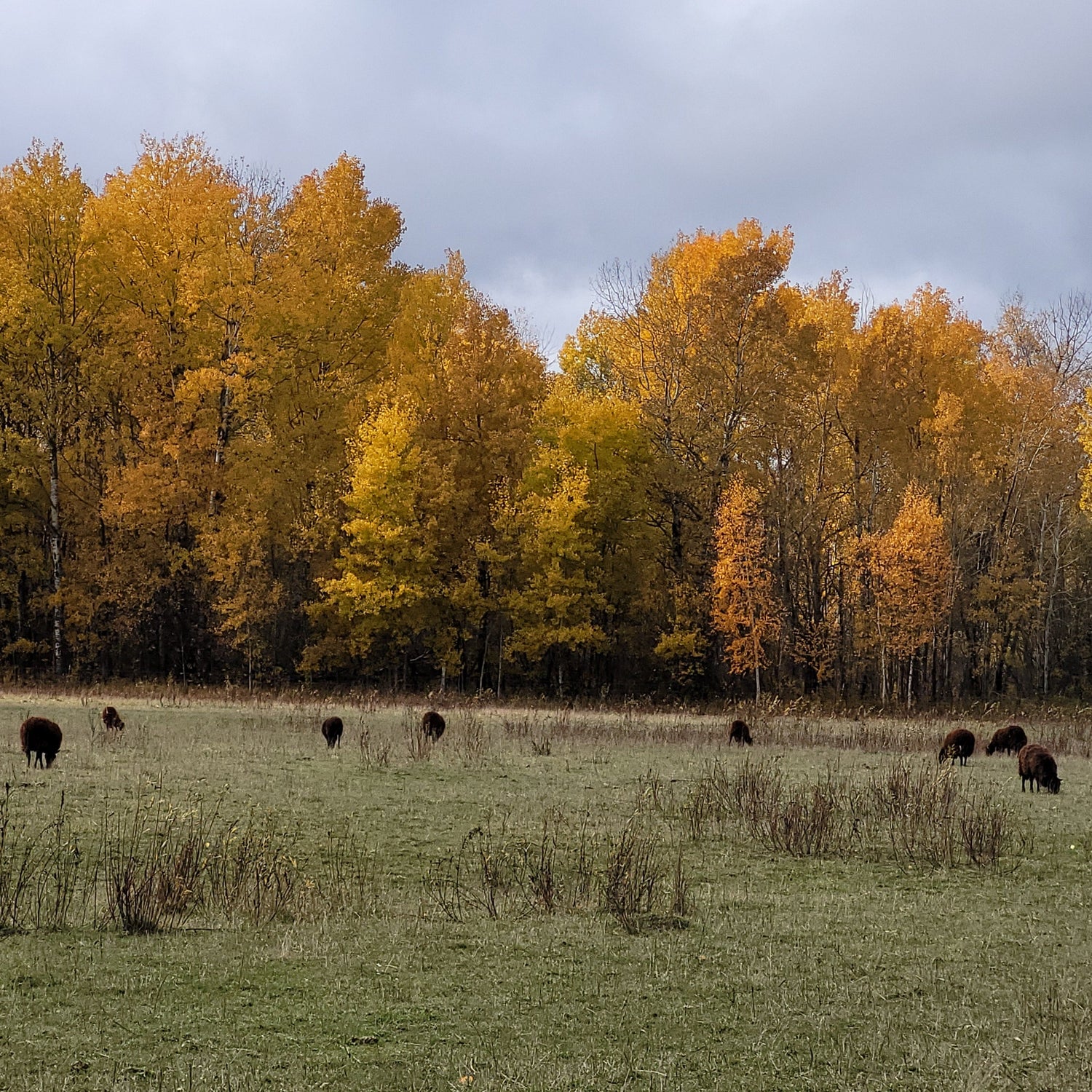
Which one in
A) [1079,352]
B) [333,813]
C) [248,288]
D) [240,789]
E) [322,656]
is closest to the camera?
[333,813]

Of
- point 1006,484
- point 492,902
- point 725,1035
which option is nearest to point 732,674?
point 1006,484

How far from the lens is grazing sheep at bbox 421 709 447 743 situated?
71.4 feet

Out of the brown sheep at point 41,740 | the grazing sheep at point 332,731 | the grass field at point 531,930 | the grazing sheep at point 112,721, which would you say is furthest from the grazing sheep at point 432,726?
the brown sheep at point 41,740

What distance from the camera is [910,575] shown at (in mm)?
36875

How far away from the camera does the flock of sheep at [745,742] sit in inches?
648

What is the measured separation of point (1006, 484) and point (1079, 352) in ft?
25.6

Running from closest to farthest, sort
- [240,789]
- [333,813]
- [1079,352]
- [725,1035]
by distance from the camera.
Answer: [725,1035]
[333,813]
[240,789]
[1079,352]

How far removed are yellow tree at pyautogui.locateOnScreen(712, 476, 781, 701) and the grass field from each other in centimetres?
1917

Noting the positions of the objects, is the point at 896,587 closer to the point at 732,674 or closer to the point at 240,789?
the point at 732,674

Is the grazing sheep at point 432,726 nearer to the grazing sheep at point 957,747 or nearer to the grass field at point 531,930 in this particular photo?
the grass field at point 531,930

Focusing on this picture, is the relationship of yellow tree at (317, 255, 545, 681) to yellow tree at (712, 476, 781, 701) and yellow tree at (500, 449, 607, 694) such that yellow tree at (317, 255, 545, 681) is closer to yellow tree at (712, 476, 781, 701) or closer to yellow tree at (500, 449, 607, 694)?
yellow tree at (500, 449, 607, 694)

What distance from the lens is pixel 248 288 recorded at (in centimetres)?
3619

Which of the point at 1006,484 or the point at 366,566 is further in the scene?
the point at 1006,484

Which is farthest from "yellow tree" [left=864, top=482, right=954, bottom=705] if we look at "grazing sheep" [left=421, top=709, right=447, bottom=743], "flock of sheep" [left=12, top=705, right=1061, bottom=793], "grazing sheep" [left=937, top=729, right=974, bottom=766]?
"grazing sheep" [left=421, top=709, right=447, bottom=743]
